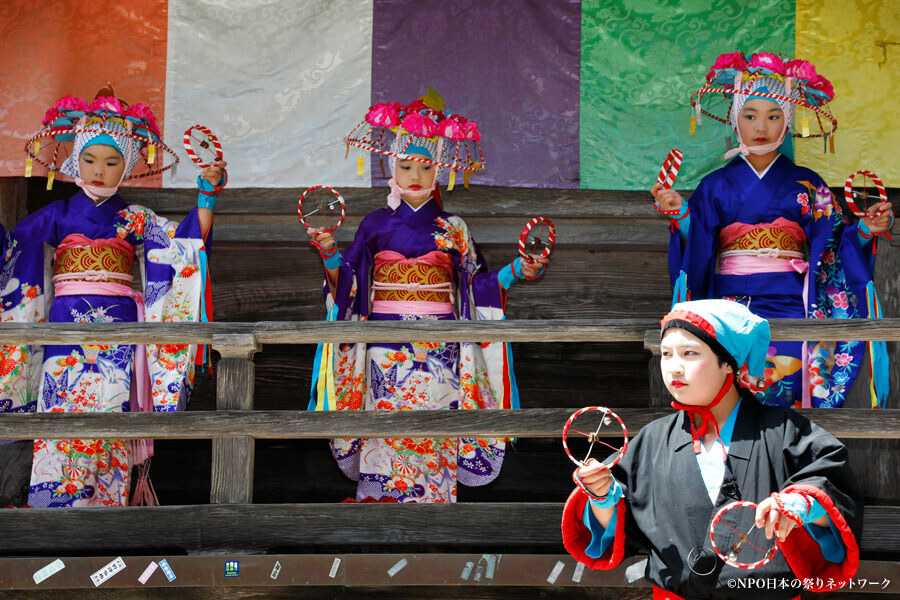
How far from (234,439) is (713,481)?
210 cm

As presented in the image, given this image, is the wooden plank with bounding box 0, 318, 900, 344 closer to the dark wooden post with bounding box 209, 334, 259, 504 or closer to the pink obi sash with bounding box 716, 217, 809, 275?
the dark wooden post with bounding box 209, 334, 259, 504

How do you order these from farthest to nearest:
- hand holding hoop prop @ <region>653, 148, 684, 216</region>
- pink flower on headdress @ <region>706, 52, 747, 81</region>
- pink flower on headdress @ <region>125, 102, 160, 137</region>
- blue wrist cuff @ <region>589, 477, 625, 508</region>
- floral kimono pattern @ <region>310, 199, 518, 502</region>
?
1. pink flower on headdress @ <region>125, 102, 160, 137</region>
2. pink flower on headdress @ <region>706, 52, 747, 81</region>
3. floral kimono pattern @ <region>310, 199, 518, 502</region>
4. hand holding hoop prop @ <region>653, 148, 684, 216</region>
5. blue wrist cuff @ <region>589, 477, 625, 508</region>

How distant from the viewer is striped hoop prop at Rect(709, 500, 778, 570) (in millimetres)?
2748

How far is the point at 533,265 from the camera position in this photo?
5.10m

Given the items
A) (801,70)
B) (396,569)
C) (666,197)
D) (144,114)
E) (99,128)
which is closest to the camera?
(396,569)

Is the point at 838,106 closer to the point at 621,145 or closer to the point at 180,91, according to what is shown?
the point at 621,145

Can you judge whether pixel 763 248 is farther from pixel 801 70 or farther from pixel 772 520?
pixel 772 520

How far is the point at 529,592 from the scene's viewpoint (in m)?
4.48

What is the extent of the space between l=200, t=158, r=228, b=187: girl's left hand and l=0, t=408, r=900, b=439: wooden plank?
124 cm

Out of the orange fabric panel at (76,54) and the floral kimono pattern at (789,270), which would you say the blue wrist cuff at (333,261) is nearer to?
the orange fabric panel at (76,54)

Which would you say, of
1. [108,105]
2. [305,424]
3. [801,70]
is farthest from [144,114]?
[801,70]

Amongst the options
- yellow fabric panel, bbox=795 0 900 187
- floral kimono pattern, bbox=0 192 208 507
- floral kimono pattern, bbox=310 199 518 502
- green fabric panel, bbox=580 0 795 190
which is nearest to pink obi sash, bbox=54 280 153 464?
floral kimono pattern, bbox=0 192 208 507

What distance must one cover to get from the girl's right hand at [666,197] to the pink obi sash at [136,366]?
2536mm

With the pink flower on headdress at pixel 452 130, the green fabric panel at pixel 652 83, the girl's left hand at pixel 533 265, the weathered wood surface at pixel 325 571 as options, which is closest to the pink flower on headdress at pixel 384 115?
the pink flower on headdress at pixel 452 130
